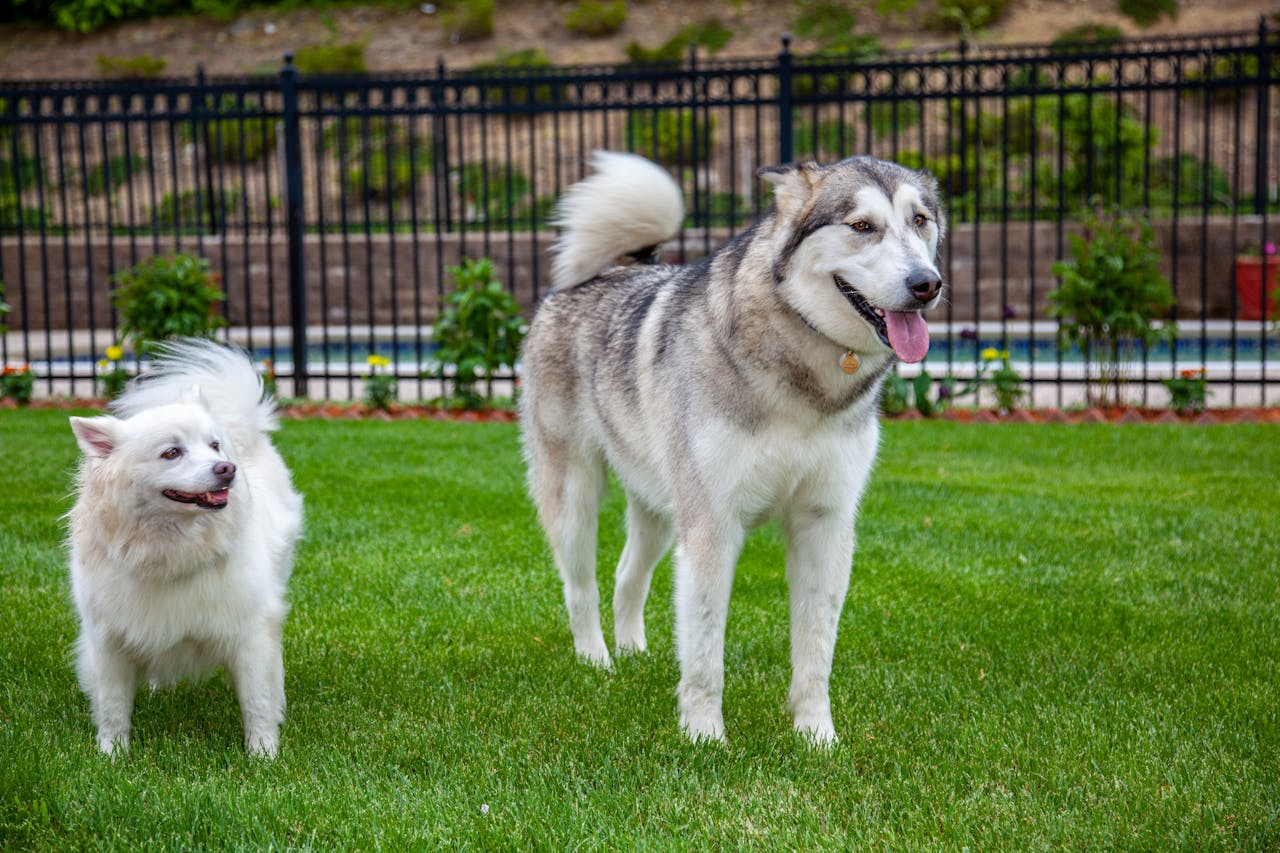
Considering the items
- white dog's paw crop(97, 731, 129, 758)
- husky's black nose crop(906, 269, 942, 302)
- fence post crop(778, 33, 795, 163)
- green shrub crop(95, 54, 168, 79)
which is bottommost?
white dog's paw crop(97, 731, 129, 758)

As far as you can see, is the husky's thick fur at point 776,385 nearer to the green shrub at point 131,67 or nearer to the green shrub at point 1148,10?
the green shrub at point 131,67

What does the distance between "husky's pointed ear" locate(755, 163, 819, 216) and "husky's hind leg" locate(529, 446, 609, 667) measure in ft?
4.35

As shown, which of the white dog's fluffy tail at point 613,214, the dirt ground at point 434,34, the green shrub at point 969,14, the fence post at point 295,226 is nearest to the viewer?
the white dog's fluffy tail at point 613,214

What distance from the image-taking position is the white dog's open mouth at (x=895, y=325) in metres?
3.30

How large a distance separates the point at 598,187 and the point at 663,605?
5.85 feet

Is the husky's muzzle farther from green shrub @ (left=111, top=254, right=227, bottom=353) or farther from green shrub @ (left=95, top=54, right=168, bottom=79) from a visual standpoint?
green shrub @ (left=95, top=54, right=168, bottom=79)

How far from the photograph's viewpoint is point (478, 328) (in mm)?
9688

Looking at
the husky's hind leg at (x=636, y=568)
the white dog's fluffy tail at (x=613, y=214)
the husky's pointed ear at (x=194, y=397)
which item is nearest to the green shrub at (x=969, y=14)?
the white dog's fluffy tail at (x=613, y=214)

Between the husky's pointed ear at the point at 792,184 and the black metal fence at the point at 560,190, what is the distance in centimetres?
78

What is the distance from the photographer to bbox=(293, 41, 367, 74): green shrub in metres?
31.7

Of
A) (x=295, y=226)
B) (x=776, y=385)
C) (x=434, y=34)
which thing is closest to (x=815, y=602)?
(x=776, y=385)

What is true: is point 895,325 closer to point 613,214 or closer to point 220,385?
point 613,214

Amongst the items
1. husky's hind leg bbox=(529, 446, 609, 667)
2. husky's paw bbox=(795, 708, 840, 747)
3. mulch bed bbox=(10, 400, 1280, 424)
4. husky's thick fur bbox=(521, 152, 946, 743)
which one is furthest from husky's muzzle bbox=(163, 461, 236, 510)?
mulch bed bbox=(10, 400, 1280, 424)

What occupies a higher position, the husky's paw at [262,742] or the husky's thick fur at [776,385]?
the husky's thick fur at [776,385]
